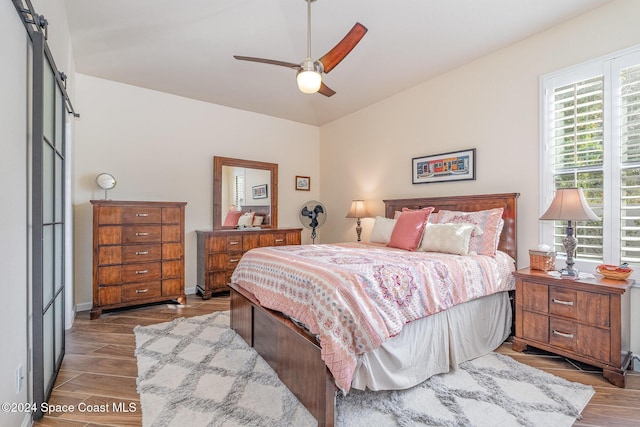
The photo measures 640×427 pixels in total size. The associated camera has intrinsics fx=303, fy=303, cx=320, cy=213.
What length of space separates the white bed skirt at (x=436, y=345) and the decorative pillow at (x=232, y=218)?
11.0 ft

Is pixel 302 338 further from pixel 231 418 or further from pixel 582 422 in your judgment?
pixel 582 422

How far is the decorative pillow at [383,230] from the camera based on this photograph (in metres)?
3.51

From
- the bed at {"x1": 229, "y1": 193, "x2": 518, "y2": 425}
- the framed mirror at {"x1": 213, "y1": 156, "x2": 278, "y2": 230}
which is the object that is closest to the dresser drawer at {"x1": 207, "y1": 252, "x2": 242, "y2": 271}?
the framed mirror at {"x1": 213, "y1": 156, "x2": 278, "y2": 230}

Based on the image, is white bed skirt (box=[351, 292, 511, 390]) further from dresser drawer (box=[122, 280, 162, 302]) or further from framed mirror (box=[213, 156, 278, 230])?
framed mirror (box=[213, 156, 278, 230])

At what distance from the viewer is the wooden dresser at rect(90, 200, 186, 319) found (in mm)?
3330

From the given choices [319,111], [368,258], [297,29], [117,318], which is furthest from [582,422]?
[319,111]

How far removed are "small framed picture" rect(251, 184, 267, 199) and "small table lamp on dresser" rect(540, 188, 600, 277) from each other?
12.4ft

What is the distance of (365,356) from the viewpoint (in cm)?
170

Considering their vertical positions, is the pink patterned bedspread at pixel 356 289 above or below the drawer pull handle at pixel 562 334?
above

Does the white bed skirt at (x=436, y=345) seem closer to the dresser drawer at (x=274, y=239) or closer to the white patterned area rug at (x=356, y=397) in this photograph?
the white patterned area rug at (x=356, y=397)

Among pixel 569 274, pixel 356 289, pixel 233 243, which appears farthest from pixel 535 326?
pixel 233 243

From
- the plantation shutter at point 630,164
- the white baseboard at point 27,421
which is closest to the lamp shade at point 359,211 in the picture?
the plantation shutter at point 630,164

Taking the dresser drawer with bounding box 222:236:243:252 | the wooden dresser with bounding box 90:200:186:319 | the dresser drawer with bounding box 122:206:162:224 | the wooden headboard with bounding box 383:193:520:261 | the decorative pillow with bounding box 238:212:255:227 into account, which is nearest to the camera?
the wooden headboard with bounding box 383:193:520:261

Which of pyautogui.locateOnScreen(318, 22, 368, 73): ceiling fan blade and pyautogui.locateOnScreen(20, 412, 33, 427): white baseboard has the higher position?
pyautogui.locateOnScreen(318, 22, 368, 73): ceiling fan blade
